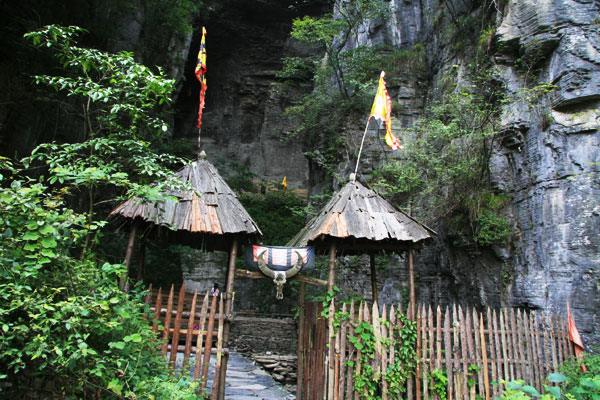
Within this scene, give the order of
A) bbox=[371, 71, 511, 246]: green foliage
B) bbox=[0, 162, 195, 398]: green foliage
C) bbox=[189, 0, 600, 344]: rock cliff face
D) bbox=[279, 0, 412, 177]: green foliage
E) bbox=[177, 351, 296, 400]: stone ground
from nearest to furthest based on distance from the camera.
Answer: bbox=[0, 162, 195, 398]: green foliage, bbox=[177, 351, 296, 400]: stone ground, bbox=[189, 0, 600, 344]: rock cliff face, bbox=[371, 71, 511, 246]: green foliage, bbox=[279, 0, 412, 177]: green foliage

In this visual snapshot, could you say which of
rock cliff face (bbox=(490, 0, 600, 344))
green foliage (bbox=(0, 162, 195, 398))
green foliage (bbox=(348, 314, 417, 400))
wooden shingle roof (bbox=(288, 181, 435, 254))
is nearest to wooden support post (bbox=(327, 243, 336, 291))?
wooden shingle roof (bbox=(288, 181, 435, 254))

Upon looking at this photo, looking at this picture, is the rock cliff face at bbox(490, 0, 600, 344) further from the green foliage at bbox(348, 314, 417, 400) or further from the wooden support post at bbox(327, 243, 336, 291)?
the wooden support post at bbox(327, 243, 336, 291)

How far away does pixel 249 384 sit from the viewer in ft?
26.0

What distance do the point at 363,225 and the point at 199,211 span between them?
2.56 metres

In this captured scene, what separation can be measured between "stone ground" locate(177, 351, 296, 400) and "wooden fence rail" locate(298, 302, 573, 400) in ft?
5.18

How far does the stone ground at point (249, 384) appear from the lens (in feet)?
22.7

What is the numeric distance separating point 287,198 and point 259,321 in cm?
980

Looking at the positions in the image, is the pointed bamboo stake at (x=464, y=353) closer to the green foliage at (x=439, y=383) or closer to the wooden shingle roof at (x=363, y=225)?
the green foliage at (x=439, y=383)

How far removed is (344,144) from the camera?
13945 millimetres

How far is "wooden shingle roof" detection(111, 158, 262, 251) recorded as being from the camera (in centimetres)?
578

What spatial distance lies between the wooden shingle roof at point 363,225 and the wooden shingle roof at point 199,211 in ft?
3.67

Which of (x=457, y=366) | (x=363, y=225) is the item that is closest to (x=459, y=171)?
(x=363, y=225)

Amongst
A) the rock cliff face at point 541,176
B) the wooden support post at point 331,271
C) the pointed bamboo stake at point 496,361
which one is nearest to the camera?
the pointed bamboo stake at point 496,361

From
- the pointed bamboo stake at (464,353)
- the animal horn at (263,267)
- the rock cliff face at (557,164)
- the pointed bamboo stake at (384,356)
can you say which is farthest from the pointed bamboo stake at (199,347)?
the rock cliff face at (557,164)
